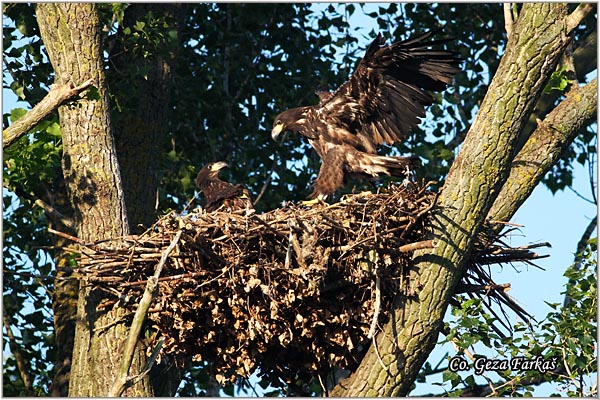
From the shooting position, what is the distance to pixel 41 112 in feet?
21.4

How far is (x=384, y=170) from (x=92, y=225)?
257cm

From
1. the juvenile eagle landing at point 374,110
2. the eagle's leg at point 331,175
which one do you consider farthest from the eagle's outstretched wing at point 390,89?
the eagle's leg at point 331,175

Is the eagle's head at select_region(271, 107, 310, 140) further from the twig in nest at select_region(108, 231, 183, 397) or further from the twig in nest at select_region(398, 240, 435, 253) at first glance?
the twig in nest at select_region(108, 231, 183, 397)

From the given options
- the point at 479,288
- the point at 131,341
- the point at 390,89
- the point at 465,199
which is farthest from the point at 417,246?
the point at 390,89

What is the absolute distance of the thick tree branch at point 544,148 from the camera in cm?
698

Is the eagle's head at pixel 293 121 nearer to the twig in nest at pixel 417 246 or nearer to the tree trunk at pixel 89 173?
the tree trunk at pixel 89 173

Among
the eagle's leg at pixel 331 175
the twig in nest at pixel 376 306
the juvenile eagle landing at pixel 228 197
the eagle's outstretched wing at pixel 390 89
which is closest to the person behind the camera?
the twig in nest at pixel 376 306

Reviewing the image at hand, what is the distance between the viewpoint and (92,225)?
23.9 ft

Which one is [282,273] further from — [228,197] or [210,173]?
[210,173]

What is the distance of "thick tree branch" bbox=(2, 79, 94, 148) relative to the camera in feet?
21.3

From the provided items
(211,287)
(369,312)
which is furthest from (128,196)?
(369,312)

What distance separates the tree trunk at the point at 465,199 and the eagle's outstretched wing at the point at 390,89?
1497 mm

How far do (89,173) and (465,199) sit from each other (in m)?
3.19

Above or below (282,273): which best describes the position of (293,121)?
above
